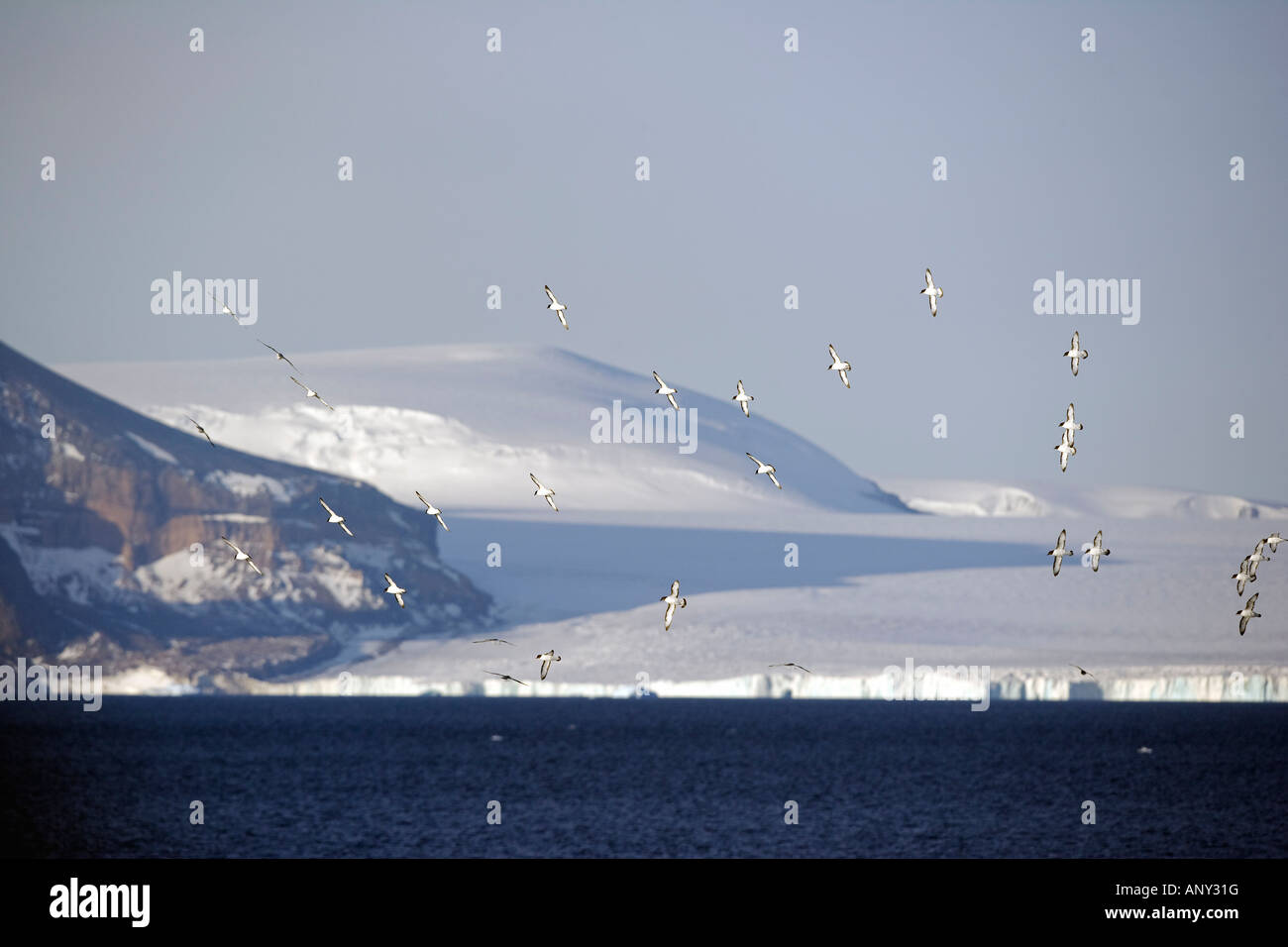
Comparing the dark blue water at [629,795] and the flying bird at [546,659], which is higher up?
the flying bird at [546,659]

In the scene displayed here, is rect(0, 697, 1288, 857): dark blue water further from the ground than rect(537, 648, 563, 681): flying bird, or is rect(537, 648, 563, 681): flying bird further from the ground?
rect(537, 648, 563, 681): flying bird

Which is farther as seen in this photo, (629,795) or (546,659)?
(629,795)

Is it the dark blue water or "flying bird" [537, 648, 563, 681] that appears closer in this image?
"flying bird" [537, 648, 563, 681]

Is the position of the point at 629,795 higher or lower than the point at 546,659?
lower

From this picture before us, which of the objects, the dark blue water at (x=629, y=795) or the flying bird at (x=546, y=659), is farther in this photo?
the dark blue water at (x=629, y=795)
